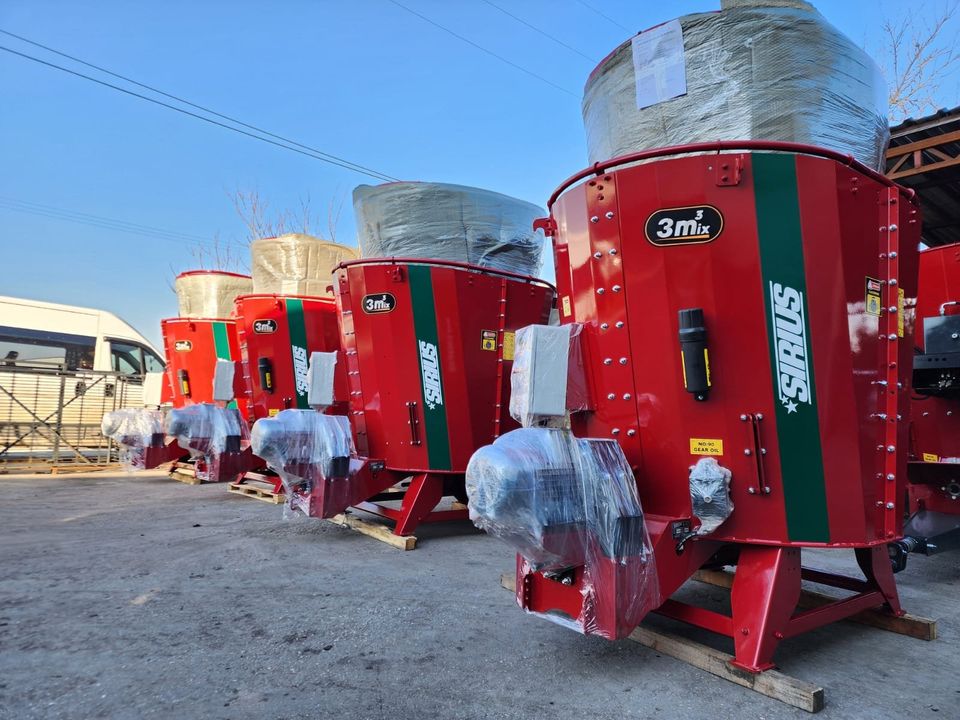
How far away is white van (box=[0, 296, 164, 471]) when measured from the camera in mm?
11203

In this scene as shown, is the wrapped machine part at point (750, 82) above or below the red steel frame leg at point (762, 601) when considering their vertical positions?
above

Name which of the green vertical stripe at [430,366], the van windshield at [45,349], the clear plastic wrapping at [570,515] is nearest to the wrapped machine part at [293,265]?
the green vertical stripe at [430,366]

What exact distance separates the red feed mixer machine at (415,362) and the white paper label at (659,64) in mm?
2572

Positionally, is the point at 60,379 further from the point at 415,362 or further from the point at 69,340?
the point at 415,362

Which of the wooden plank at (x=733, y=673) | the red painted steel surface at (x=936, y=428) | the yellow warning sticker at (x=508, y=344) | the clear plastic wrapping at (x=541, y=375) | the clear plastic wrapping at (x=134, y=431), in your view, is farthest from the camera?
the clear plastic wrapping at (x=134, y=431)

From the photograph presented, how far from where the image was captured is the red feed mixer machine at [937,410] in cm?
386

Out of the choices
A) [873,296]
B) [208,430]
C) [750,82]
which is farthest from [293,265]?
[873,296]

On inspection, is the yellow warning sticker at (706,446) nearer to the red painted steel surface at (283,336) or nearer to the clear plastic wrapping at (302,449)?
the clear plastic wrapping at (302,449)

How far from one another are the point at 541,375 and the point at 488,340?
2.61 meters

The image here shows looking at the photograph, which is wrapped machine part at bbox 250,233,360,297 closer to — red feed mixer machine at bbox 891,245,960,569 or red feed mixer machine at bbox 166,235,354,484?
red feed mixer machine at bbox 166,235,354,484

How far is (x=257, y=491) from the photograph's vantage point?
25.7 ft

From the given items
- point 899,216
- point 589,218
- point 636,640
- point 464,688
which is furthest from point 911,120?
point 464,688

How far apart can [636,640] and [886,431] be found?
1.47 meters

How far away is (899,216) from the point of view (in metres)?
2.79
